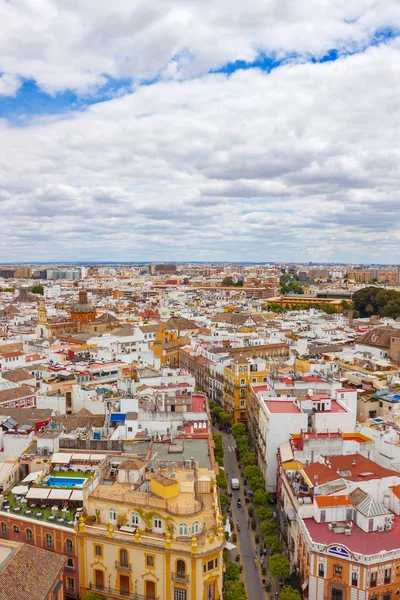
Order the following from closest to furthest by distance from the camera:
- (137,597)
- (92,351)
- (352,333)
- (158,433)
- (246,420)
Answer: (137,597) < (158,433) < (246,420) < (92,351) < (352,333)

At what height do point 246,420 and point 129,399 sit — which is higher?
point 129,399

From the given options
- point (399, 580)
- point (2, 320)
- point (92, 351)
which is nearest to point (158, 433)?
point (399, 580)

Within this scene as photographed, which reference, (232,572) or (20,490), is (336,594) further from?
(20,490)

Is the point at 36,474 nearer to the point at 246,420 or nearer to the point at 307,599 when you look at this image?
the point at 307,599

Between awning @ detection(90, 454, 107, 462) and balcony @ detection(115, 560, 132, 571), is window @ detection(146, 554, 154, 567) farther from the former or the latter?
awning @ detection(90, 454, 107, 462)

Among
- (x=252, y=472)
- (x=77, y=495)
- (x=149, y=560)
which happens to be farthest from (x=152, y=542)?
(x=252, y=472)

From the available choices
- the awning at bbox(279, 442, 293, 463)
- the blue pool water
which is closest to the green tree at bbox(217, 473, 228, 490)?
the awning at bbox(279, 442, 293, 463)
